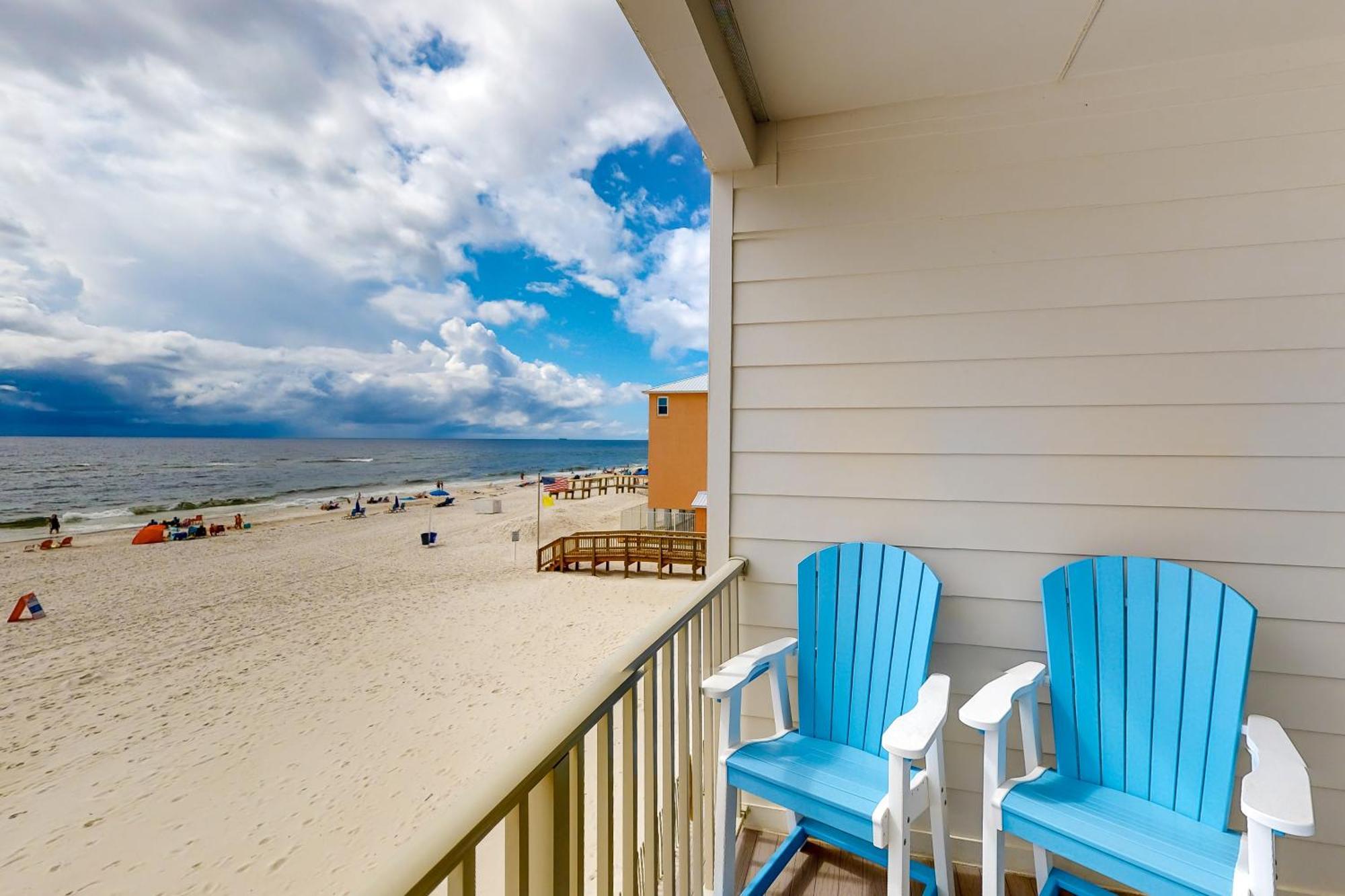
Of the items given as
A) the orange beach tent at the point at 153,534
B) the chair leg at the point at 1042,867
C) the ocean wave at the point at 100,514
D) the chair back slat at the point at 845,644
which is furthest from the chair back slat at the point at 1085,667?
the orange beach tent at the point at 153,534

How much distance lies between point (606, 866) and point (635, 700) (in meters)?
0.34

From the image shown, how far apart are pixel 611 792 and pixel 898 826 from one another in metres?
0.69

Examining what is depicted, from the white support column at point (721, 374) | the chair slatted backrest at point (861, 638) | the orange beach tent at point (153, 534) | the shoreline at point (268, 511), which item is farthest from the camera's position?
the orange beach tent at point (153, 534)

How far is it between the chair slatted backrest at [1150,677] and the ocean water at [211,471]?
13441 millimetres

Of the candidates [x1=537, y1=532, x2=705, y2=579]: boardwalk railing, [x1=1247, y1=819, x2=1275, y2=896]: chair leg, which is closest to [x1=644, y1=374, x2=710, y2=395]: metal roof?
[x1=537, y1=532, x2=705, y2=579]: boardwalk railing

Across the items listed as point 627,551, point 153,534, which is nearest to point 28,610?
point 153,534

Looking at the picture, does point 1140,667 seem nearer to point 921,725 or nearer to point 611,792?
point 921,725

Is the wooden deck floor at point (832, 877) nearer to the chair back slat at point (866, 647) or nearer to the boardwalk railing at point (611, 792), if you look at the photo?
the boardwalk railing at point (611, 792)

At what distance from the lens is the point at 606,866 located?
Result: 1088 millimetres

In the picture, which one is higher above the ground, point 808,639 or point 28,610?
point 808,639

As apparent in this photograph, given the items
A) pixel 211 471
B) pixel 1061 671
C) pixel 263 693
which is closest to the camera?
pixel 1061 671

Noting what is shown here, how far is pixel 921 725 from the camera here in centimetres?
127

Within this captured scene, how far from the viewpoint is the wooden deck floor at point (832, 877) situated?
1.61 meters

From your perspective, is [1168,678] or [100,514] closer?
[1168,678]
